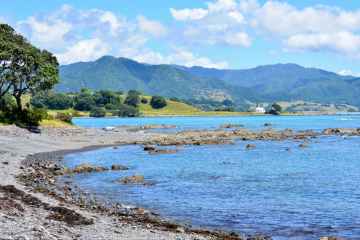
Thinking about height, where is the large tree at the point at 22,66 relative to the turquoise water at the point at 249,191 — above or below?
above

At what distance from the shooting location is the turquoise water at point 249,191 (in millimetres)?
15641

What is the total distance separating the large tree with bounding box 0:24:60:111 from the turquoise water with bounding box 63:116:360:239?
2363 cm

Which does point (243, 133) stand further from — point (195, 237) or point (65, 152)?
point (195, 237)

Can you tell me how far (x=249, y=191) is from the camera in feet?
72.9

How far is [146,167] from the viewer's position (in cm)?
3234

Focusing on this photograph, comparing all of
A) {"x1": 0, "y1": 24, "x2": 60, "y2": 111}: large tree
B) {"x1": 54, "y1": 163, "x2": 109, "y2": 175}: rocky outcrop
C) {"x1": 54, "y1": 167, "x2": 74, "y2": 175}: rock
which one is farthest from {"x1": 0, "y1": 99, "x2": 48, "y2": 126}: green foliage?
{"x1": 54, "y1": 167, "x2": 74, "y2": 175}: rock

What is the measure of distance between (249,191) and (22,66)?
46.0m

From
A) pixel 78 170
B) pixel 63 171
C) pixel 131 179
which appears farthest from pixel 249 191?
pixel 63 171

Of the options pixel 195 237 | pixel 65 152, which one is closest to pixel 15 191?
pixel 195 237

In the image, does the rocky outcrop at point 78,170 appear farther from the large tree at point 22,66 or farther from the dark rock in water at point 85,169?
the large tree at point 22,66

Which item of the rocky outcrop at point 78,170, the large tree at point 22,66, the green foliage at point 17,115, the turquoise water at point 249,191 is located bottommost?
the turquoise water at point 249,191

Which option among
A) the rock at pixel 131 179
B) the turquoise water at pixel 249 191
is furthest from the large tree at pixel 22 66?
the rock at pixel 131 179

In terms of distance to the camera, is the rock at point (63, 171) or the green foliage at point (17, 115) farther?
the green foliage at point (17, 115)

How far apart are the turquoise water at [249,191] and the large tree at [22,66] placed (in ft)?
77.5
